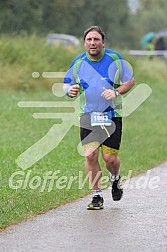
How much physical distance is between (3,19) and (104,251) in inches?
1376

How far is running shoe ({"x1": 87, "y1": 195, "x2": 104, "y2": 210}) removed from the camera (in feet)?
31.2

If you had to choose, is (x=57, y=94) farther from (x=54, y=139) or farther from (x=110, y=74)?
(x=110, y=74)

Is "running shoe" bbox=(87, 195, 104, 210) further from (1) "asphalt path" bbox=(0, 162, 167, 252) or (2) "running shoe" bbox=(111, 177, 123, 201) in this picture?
(2) "running shoe" bbox=(111, 177, 123, 201)

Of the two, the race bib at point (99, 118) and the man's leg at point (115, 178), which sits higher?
the race bib at point (99, 118)

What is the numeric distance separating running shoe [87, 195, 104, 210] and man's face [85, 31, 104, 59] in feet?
5.39

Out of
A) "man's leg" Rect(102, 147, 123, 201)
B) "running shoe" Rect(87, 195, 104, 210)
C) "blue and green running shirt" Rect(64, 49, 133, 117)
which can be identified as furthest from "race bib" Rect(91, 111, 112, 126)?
"running shoe" Rect(87, 195, 104, 210)

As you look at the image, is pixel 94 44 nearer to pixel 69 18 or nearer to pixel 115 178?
pixel 115 178

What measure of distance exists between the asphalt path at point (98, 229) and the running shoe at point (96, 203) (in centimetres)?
8

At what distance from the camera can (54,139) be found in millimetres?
16219

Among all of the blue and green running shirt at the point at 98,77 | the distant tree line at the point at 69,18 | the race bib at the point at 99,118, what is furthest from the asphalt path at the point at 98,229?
the distant tree line at the point at 69,18

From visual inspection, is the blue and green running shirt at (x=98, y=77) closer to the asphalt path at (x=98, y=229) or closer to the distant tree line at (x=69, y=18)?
the asphalt path at (x=98, y=229)

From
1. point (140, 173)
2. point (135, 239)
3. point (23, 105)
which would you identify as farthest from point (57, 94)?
point (135, 239)

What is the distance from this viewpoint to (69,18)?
49.2m

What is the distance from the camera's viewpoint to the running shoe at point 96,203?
31.2ft
